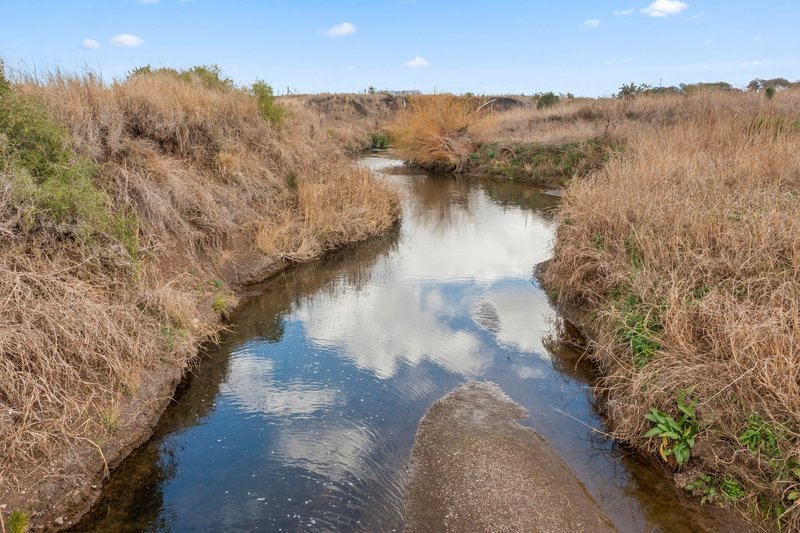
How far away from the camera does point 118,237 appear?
20.9ft

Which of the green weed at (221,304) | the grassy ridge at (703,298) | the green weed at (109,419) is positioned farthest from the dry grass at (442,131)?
the green weed at (109,419)

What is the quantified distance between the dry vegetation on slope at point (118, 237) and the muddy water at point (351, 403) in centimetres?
51

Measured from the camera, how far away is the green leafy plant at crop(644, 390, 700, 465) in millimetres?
4336

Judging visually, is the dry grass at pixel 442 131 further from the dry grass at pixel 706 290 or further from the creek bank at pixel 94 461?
the creek bank at pixel 94 461

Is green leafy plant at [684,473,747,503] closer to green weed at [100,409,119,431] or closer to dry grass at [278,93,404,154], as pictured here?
green weed at [100,409,119,431]

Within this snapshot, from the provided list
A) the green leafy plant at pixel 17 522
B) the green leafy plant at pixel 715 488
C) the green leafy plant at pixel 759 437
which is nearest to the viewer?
the green leafy plant at pixel 17 522

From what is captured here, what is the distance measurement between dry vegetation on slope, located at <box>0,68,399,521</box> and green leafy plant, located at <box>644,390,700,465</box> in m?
4.83

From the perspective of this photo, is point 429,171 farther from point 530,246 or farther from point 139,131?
point 139,131

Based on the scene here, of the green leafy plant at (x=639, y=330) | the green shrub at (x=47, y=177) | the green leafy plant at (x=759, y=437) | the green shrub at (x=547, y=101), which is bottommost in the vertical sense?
the green leafy plant at (x=759, y=437)

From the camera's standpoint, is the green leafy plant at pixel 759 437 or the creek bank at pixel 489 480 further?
the creek bank at pixel 489 480

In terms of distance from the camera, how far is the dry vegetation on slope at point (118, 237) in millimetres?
4359

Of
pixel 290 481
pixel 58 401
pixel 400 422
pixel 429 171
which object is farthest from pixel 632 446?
pixel 429 171

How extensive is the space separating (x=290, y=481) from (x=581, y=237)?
227 inches

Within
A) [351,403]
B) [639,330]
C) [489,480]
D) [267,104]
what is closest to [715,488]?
[489,480]
